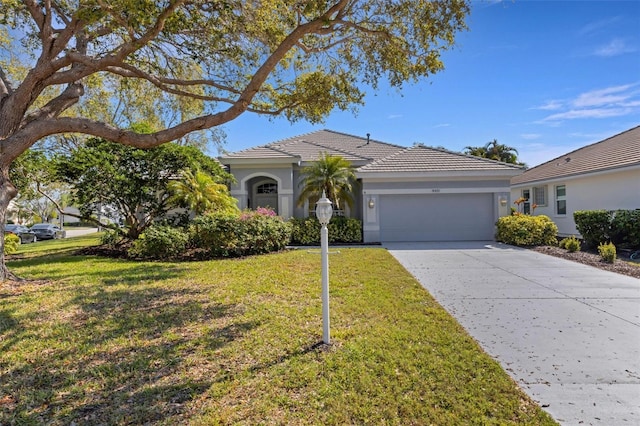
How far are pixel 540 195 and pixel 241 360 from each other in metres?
21.2

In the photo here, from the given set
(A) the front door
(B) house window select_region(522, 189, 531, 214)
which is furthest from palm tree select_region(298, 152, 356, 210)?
(B) house window select_region(522, 189, 531, 214)

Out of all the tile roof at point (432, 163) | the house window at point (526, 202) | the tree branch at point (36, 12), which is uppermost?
the tree branch at point (36, 12)

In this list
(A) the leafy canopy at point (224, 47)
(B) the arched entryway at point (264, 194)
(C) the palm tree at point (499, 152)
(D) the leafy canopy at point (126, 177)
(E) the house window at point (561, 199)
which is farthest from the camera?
(C) the palm tree at point (499, 152)

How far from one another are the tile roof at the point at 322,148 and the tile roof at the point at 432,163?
6.27 feet

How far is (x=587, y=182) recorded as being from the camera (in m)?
16.0

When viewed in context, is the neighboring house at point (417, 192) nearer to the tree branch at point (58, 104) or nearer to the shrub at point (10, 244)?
the tree branch at point (58, 104)

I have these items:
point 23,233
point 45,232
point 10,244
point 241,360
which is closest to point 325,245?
point 241,360

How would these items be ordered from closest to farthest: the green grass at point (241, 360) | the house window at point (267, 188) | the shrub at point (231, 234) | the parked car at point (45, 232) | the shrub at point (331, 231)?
the green grass at point (241, 360)
the shrub at point (231, 234)
the shrub at point (331, 231)
the house window at point (267, 188)
the parked car at point (45, 232)

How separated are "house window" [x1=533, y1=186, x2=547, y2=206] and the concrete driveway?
1084 cm

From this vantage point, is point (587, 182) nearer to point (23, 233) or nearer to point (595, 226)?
point (595, 226)

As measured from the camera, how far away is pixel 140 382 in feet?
11.8

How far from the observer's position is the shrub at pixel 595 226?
41.2 feet

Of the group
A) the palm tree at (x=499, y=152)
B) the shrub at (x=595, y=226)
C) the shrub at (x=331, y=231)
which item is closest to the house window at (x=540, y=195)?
the shrub at (x=595, y=226)

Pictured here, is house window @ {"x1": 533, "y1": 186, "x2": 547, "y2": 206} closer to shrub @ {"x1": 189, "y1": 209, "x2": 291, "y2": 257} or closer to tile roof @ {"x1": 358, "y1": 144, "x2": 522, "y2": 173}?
tile roof @ {"x1": 358, "y1": 144, "x2": 522, "y2": 173}
